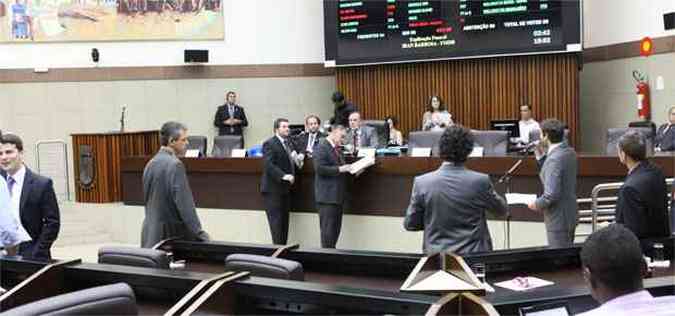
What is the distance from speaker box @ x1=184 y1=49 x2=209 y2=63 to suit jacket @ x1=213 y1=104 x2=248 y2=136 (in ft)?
2.97

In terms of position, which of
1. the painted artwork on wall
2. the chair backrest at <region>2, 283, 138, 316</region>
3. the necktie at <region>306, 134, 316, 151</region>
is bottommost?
the chair backrest at <region>2, 283, 138, 316</region>

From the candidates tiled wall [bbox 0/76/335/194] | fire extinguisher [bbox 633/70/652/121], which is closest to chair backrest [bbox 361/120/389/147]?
fire extinguisher [bbox 633/70/652/121]

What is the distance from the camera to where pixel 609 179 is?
23.7 ft

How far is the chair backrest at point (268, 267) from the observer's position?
3.31m

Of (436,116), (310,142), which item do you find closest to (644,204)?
(310,142)

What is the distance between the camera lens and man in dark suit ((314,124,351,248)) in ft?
26.8

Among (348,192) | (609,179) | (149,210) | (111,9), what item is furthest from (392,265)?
(111,9)

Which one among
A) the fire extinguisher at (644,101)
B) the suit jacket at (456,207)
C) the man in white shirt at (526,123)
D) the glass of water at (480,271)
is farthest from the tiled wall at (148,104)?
the glass of water at (480,271)

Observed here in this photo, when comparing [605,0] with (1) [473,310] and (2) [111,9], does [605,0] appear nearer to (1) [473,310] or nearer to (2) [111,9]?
(2) [111,9]

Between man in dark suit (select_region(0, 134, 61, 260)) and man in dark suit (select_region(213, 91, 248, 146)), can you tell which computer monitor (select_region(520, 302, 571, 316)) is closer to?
man in dark suit (select_region(0, 134, 61, 260))

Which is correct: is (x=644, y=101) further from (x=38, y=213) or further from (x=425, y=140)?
(x=38, y=213)

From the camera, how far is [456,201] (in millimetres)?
4270

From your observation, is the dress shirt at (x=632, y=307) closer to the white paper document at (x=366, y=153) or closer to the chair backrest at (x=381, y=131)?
the white paper document at (x=366, y=153)

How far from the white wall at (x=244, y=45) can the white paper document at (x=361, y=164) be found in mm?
6923
